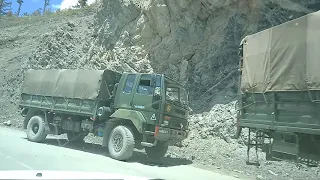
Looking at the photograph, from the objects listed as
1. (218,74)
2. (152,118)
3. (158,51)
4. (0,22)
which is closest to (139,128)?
(152,118)

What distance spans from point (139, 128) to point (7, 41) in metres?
31.6

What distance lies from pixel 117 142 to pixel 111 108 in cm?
154

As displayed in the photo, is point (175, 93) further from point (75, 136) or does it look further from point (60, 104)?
point (75, 136)

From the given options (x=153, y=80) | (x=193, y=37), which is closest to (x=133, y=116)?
(x=153, y=80)

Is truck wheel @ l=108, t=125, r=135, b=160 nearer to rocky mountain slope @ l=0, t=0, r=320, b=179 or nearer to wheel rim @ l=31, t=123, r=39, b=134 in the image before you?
rocky mountain slope @ l=0, t=0, r=320, b=179

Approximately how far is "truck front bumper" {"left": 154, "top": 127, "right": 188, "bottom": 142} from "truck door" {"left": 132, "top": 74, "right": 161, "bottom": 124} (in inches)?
14.7

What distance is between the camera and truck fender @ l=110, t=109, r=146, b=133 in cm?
1177

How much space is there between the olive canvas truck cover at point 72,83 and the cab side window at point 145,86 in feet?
5.94

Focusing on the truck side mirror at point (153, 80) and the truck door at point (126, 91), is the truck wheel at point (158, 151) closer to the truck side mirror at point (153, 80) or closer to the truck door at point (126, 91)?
the truck door at point (126, 91)

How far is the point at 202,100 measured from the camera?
1817 cm

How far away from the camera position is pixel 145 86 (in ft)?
39.8

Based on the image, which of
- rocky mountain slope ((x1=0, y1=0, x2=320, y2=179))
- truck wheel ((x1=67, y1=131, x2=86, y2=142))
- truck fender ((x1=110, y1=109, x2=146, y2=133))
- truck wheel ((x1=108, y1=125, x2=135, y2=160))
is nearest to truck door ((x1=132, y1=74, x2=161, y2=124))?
truck fender ((x1=110, y1=109, x2=146, y2=133))

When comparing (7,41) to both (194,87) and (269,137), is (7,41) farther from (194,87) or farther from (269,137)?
(269,137)

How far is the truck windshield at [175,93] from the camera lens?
40.3ft
